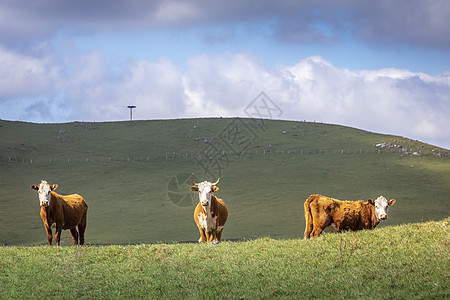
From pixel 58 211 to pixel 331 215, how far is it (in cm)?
1083

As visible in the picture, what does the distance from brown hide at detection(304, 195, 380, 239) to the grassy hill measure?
114 ft

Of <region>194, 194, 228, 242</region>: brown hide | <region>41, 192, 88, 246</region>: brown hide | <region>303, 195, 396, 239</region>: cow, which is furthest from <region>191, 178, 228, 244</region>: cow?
<region>41, 192, 88, 246</region>: brown hide

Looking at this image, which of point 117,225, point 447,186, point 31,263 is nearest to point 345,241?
point 31,263

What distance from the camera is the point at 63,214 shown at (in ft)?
74.5

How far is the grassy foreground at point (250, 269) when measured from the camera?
13156mm

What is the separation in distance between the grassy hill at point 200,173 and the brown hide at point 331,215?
3470 centimetres

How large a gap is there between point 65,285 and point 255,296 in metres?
5.27

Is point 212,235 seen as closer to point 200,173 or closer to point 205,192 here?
point 205,192

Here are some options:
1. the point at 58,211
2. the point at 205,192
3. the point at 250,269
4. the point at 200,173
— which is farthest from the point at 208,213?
the point at 200,173

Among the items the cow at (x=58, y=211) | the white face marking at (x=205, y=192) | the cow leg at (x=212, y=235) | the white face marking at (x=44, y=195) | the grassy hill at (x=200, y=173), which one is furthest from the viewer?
the grassy hill at (x=200, y=173)

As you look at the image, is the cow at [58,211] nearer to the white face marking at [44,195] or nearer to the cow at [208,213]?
the white face marking at [44,195]

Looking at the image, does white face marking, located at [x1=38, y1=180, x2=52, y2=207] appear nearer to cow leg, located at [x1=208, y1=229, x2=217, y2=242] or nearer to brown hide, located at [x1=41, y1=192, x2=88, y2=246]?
brown hide, located at [x1=41, y1=192, x2=88, y2=246]

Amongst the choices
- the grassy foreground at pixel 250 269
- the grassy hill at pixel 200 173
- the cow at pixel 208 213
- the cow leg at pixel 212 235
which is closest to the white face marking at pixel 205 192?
the cow at pixel 208 213

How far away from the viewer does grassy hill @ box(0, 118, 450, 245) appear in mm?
63363
